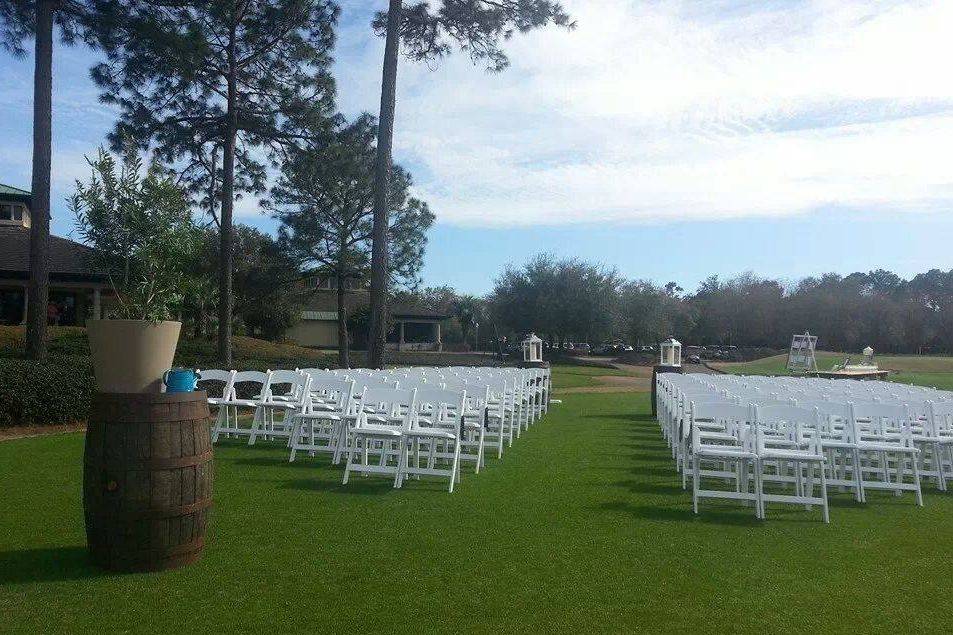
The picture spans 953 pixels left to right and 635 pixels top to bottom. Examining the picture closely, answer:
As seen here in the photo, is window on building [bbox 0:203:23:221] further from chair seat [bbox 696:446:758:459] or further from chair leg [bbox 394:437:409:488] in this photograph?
chair seat [bbox 696:446:758:459]

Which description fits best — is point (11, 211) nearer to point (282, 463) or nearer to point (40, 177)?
point (40, 177)

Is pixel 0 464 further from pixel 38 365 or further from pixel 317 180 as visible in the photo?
pixel 317 180

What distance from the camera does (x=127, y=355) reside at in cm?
530

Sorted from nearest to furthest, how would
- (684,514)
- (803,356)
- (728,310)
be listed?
(684,514) → (803,356) → (728,310)

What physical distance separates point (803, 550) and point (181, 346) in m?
19.7

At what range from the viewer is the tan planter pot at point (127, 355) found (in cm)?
531

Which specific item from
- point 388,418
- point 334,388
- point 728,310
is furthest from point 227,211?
point 728,310

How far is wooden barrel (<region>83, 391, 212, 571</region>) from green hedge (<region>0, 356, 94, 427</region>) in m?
7.62

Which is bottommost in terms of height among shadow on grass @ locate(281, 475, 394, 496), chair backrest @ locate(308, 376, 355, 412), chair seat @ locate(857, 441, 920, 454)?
shadow on grass @ locate(281, 475, 394, 496)

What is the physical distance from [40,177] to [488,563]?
12.0m

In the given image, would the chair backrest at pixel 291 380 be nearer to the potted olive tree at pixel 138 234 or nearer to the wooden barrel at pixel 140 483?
the potted olive tree at pixel 138 234

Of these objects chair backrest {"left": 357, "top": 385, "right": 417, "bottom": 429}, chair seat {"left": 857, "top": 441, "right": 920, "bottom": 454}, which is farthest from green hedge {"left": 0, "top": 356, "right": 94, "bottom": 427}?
chair seat {"left": 857, "top": 441, "right": 920, "bottom": 454}

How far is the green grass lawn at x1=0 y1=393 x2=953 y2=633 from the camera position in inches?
173

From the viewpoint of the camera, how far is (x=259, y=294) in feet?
90.0
